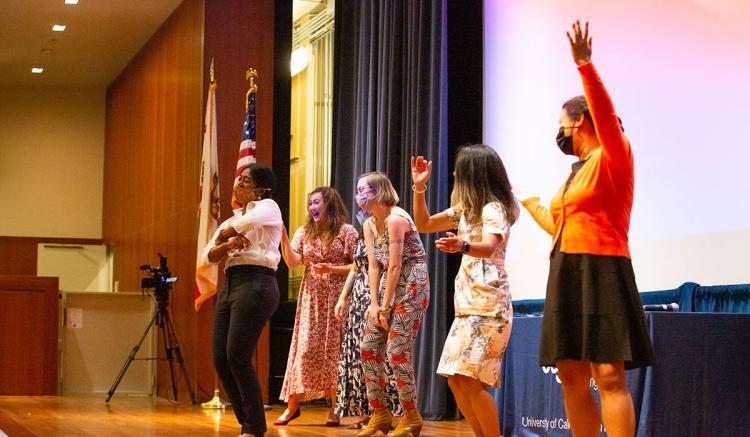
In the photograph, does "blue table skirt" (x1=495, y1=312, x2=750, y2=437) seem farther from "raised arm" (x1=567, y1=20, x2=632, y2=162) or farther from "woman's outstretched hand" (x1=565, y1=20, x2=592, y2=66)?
"woman's outstretched hand" (x1=565, y1=20, x2=592, y2=66)

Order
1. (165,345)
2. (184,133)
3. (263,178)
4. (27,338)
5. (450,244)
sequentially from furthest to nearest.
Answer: (184,133)
(27,338)
(165,345)
(263,178)
(450,244)

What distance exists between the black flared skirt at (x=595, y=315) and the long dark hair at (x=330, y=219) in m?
2.91

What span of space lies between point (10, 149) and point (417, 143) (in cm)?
822

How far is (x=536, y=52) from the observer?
5938mm

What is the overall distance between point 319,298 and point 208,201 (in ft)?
7.41

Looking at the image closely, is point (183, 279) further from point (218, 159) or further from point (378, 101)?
point (378, 101)

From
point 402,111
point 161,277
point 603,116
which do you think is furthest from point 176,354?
point 603,116

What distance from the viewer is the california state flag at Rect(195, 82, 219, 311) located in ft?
25.0

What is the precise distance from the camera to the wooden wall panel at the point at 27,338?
910 centimetres

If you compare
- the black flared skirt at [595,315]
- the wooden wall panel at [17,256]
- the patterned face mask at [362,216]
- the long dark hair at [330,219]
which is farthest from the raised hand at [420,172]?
the wooden wall panel at [17,256]

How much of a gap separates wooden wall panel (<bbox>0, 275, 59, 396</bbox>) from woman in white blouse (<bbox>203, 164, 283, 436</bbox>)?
527 centimetres

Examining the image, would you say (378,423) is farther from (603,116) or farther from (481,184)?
(603,116)

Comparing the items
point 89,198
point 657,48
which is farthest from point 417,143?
point 89,198

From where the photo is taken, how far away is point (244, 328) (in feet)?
14.0
